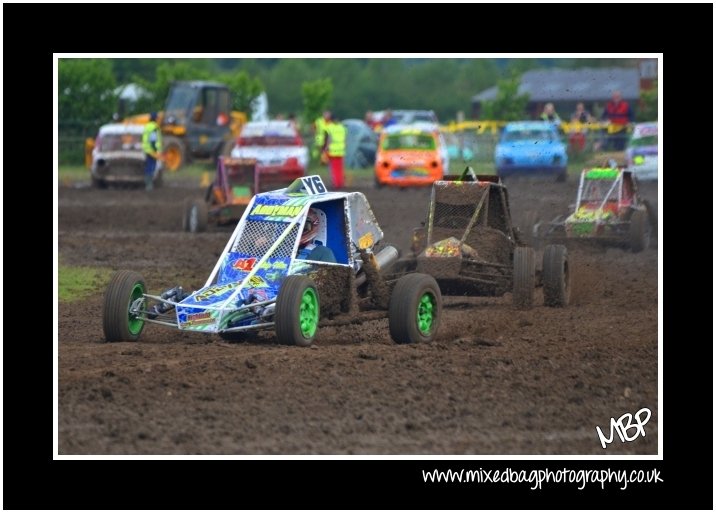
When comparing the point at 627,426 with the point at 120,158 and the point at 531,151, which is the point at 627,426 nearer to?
the point at 531,151

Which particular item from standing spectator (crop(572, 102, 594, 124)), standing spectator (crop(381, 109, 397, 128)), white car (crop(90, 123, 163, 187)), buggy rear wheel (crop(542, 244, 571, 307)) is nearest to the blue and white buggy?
buggy rear wheel (crop(542, 244, 571, 307))

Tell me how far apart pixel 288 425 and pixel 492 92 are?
4704 centimetres

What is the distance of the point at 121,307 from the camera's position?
11.1m

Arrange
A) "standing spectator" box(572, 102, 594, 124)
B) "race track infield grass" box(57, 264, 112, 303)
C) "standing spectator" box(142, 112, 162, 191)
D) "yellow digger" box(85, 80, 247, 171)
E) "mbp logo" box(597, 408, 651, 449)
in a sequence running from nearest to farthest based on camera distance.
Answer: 1. "mbp logo" box(597, 408, 651, 449)
2. "race track infield grass" box(57, 264, 112, 303)
3. "standing spectator" box(572, 102, 594, 124)
4. "standing spectator" box(142, 112, 162, 191)
5. "yellow digger" box(85, 80, 247, 171)

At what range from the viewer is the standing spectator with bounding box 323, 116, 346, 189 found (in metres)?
31.4

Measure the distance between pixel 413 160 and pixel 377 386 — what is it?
21.9m

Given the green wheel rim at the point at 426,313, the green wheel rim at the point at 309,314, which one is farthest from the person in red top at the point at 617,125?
the green wheel rim at the point at 309,314

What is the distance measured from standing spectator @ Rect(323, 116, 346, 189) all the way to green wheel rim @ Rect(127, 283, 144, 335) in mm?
20323

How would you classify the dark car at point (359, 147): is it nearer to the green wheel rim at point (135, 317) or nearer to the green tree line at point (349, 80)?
the green tree line at point (349, 80)

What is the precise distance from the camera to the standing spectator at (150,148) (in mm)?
30188

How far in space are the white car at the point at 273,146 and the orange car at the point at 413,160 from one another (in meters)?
2.03

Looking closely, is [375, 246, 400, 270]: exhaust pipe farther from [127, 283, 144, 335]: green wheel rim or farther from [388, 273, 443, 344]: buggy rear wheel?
[127, 283, 144, 335]: green wheel rim

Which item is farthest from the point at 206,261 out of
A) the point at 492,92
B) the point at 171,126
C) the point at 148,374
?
the point at 492,92

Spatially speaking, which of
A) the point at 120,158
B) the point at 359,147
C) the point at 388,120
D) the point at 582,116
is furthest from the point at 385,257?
the point at 388,120
